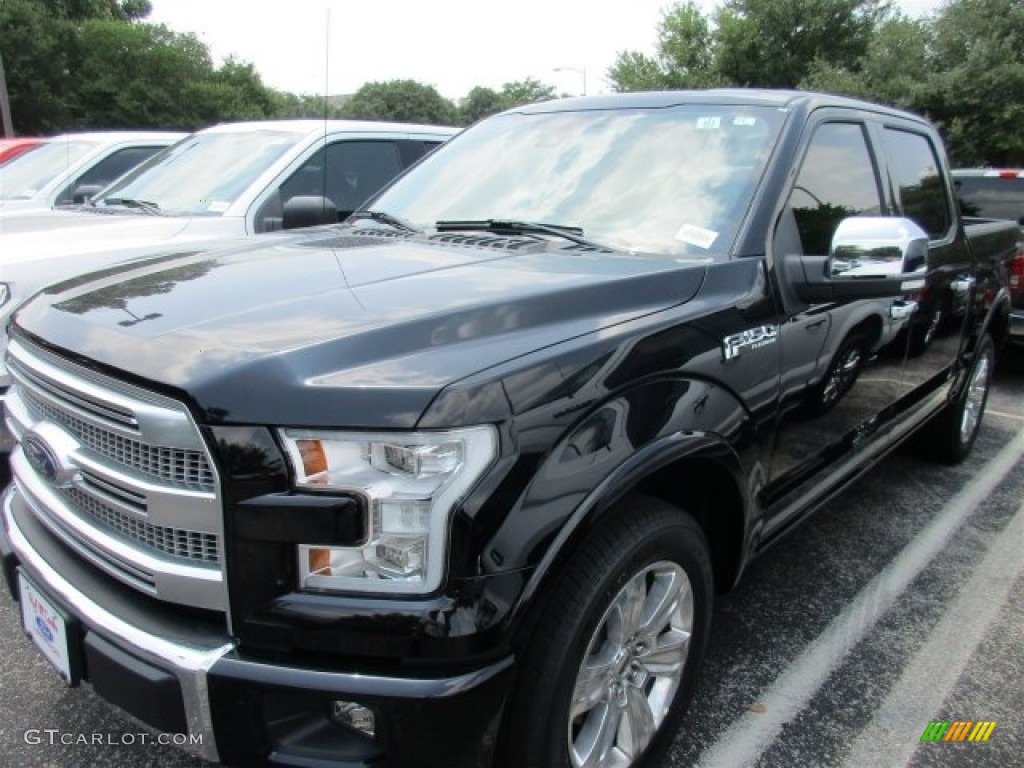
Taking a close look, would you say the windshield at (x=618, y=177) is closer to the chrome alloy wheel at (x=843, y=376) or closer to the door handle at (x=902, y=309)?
the chrome alloy wheel at (x=843, y=376)

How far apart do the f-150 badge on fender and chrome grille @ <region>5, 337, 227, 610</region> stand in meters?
1.35

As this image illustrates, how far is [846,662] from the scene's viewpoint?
9.30 ft

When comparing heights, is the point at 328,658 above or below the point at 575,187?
below

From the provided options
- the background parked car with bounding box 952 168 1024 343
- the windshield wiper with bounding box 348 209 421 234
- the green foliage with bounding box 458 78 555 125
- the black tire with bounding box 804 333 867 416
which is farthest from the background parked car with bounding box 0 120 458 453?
the green foliage with bounding box 458 78 555 125

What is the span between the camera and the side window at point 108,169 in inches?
273

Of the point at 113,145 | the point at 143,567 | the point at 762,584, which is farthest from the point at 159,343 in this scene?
the point at 113,145

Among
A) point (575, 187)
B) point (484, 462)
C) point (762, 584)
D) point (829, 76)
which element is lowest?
point (762, 584)

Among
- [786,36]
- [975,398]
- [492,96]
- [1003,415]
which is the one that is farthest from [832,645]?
[492,96]

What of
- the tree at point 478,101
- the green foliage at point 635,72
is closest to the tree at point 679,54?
the green foliage at point 635,72

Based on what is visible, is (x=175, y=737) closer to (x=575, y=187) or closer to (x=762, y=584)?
(x=575, y=187)

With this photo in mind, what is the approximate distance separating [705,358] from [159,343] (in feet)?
4.27

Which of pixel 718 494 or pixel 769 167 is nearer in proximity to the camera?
pixel 718 494

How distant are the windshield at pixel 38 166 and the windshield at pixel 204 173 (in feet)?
5.77

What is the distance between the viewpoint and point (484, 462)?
1.58 meters
